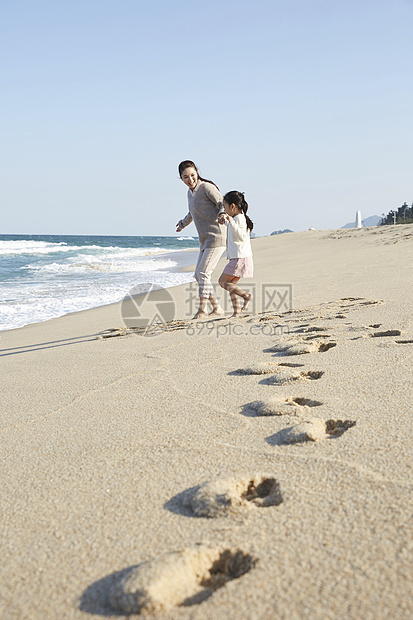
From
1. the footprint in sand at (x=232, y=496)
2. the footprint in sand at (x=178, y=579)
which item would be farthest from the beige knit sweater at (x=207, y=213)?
the footprint in sand at (x=178, y=579)

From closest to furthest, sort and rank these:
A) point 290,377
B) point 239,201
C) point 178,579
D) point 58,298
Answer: point 178,579 → point 290,377 → point 239,201 → point 58,298

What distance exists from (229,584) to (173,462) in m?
0.56

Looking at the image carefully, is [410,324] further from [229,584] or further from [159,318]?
[159,318]

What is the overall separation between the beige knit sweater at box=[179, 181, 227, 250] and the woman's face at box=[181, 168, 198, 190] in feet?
0.16

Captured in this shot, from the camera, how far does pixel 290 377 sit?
7.30ft

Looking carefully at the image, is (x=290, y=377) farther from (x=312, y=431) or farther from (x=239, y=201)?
(x=239, y=201)

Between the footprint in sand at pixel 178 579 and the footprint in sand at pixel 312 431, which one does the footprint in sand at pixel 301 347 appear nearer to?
the footprint in sand at pixel 312 431

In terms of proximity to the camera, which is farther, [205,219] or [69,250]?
[69,250]

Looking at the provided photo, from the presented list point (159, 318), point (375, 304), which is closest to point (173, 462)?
point (375, 304)

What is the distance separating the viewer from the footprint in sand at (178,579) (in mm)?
947

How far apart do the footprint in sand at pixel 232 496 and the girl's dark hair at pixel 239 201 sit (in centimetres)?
348

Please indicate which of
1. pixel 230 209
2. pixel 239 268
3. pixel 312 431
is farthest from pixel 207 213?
pixel 312 431

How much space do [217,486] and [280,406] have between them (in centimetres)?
61

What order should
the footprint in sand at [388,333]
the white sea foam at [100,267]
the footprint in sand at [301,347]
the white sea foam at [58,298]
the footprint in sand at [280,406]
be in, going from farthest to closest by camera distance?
1. the white sea foam at [100,267]
2. the white sea foam at [58,298]
3. the footprint in sand at [388,333]
4. the footprint in sand at [301,347]
5. the footprint in sand at [280,406]
